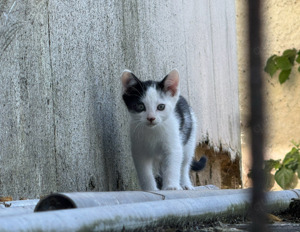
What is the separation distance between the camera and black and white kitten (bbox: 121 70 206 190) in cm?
248

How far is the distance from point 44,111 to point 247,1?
158 cm

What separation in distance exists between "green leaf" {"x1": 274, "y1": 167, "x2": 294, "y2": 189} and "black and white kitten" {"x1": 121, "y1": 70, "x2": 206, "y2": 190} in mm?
2603

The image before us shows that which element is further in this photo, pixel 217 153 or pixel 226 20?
pixel 226 20

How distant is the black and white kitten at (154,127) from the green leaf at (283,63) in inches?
89.8

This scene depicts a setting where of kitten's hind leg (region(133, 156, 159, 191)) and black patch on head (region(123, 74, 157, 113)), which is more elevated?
black patch on head (region(123, 74, 157, 113))

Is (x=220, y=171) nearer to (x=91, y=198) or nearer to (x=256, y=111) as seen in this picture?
(x=91, y=198)

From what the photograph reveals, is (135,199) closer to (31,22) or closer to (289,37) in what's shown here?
(31,22)

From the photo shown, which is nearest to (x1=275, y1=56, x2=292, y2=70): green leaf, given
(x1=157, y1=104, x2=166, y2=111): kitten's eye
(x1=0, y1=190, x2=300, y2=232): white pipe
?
(x1=157, y1=104, x2=166, y2=111): kitten's eye

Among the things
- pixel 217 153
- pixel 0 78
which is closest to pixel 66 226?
pixel 0 78

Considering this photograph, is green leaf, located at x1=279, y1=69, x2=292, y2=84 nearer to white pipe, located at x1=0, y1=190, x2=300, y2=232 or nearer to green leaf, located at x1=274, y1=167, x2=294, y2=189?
green leaf, located at x1=274, y1=167, x2=294, y2=189

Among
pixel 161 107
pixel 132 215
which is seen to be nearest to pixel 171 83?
pixel 161 107

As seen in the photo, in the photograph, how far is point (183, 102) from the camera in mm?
2977

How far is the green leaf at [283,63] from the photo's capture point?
4.55 meters

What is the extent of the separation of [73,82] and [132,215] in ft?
3.83
